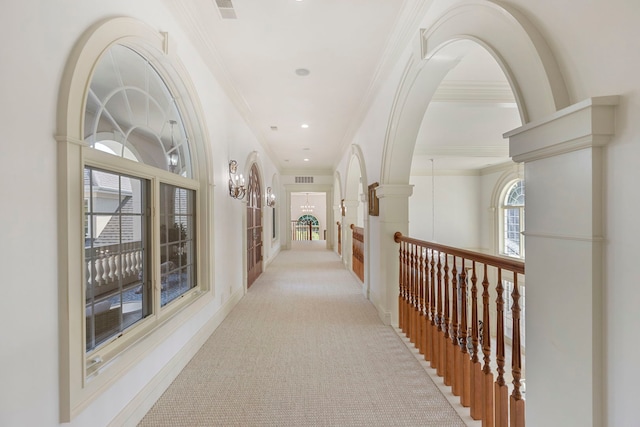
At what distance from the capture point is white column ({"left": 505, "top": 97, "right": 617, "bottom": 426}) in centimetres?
96

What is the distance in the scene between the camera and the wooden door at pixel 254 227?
17.8 feet

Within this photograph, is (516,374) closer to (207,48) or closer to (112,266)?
(112,266)

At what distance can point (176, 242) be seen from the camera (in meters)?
2.71

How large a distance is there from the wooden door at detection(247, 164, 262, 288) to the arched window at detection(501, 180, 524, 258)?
7.72 metres

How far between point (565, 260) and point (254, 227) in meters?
5.35

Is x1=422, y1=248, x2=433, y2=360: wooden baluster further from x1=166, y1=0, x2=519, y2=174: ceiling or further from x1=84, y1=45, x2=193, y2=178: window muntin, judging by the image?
x1=84, y1=45, x2=193, y2=178: window muntin

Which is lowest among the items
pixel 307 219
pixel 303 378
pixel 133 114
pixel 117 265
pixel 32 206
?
pixel 303 378

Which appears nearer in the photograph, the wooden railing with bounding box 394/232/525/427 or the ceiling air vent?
the wooden railing with bounding box 394/232/525/427

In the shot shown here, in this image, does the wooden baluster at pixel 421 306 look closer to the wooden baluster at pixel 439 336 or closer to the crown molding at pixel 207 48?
the wooden baluster at pixel 439 336

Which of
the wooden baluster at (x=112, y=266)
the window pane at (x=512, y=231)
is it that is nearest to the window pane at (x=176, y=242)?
the wooden baluster at (x=112, y=266)

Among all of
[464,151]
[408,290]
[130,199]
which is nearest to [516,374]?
[408,290]

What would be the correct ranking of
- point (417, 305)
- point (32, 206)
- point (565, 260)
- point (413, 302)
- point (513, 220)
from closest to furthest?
point (565, 260), point (32, 206), point (417, 305), point (413, 302), point (513, 220)

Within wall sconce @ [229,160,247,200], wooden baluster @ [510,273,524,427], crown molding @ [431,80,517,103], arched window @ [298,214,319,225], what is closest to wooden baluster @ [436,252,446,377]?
wooden baluster @ [510,273,524,427]

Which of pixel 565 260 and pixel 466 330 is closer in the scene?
pixel 565 260
